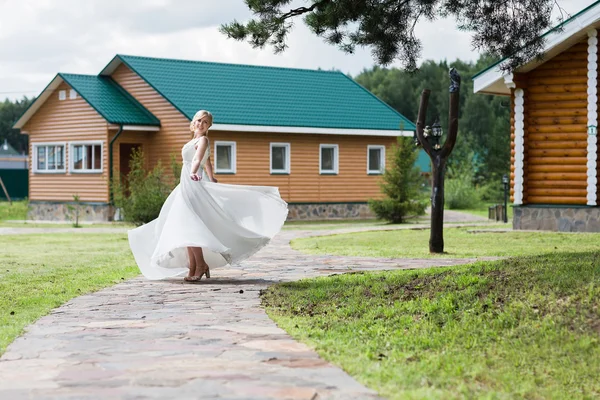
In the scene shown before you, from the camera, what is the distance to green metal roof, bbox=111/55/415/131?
3290 cm

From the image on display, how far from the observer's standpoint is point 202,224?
11.5 metres

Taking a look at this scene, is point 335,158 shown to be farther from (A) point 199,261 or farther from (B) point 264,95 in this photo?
(A) point 199,261

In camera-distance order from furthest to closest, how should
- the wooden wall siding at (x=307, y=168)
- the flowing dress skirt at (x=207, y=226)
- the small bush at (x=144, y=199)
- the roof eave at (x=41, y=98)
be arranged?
the roof eave at (x=41, y=98) → the wooden wall siding at (x=307, y=168) → the small bush at (x=144, y=199) → the flowing dress skirt at (x=207, y=226)

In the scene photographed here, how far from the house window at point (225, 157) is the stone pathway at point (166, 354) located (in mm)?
22115

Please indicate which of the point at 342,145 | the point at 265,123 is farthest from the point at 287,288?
the point at 342,145

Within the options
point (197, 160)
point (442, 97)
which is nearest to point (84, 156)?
point (197, 160)

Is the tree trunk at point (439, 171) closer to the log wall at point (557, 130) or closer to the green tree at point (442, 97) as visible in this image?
the log wall at point (557, 130)

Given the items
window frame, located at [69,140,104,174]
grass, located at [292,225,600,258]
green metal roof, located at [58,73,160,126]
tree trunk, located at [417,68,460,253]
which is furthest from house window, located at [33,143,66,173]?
tree trunk, located at [417,68,460,253]

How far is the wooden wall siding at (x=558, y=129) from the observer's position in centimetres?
2184

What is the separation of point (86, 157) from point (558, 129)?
17.3 metres

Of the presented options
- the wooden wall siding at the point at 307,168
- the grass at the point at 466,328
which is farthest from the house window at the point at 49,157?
the grass at the point at 466,328

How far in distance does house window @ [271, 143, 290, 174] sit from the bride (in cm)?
2183

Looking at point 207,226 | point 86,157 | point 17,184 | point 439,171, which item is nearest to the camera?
point 207,226

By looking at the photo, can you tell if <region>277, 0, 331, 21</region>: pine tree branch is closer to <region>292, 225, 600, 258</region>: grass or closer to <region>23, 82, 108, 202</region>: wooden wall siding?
<region>292, 225, 600, 258</region>: grass
